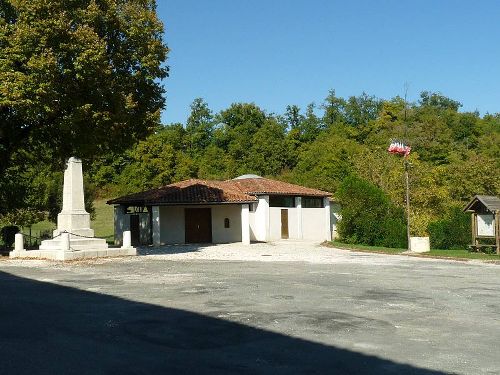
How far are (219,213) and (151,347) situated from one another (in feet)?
105

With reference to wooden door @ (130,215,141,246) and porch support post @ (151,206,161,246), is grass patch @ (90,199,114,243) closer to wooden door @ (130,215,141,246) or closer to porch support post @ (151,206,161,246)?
wooden door @ (130,215,141,246)

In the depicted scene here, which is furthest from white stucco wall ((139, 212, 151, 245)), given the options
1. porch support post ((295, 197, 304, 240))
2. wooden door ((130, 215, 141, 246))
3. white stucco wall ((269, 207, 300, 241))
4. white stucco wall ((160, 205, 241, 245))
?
porch support post ((295, 197, 304, 240))

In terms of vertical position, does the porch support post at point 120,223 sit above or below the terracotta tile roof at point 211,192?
below

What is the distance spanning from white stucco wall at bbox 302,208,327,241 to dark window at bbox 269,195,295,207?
1.17m

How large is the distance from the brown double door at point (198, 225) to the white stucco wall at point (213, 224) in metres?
0.27

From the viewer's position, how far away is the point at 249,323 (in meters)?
9.01

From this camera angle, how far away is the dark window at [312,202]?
43697 mm

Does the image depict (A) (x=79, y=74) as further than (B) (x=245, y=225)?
No

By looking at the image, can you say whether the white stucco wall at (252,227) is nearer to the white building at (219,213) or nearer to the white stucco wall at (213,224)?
the white building at (219,213)

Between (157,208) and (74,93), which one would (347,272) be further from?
(157,208)

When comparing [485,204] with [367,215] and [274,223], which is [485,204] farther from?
[274,223]

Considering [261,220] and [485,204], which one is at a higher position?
[485,204]

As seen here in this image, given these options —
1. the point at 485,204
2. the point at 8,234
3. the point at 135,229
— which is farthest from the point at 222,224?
the point at 485,204

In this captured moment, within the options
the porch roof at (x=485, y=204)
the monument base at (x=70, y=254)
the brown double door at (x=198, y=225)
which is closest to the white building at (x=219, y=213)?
the brown double door at (x=198, y=225)
